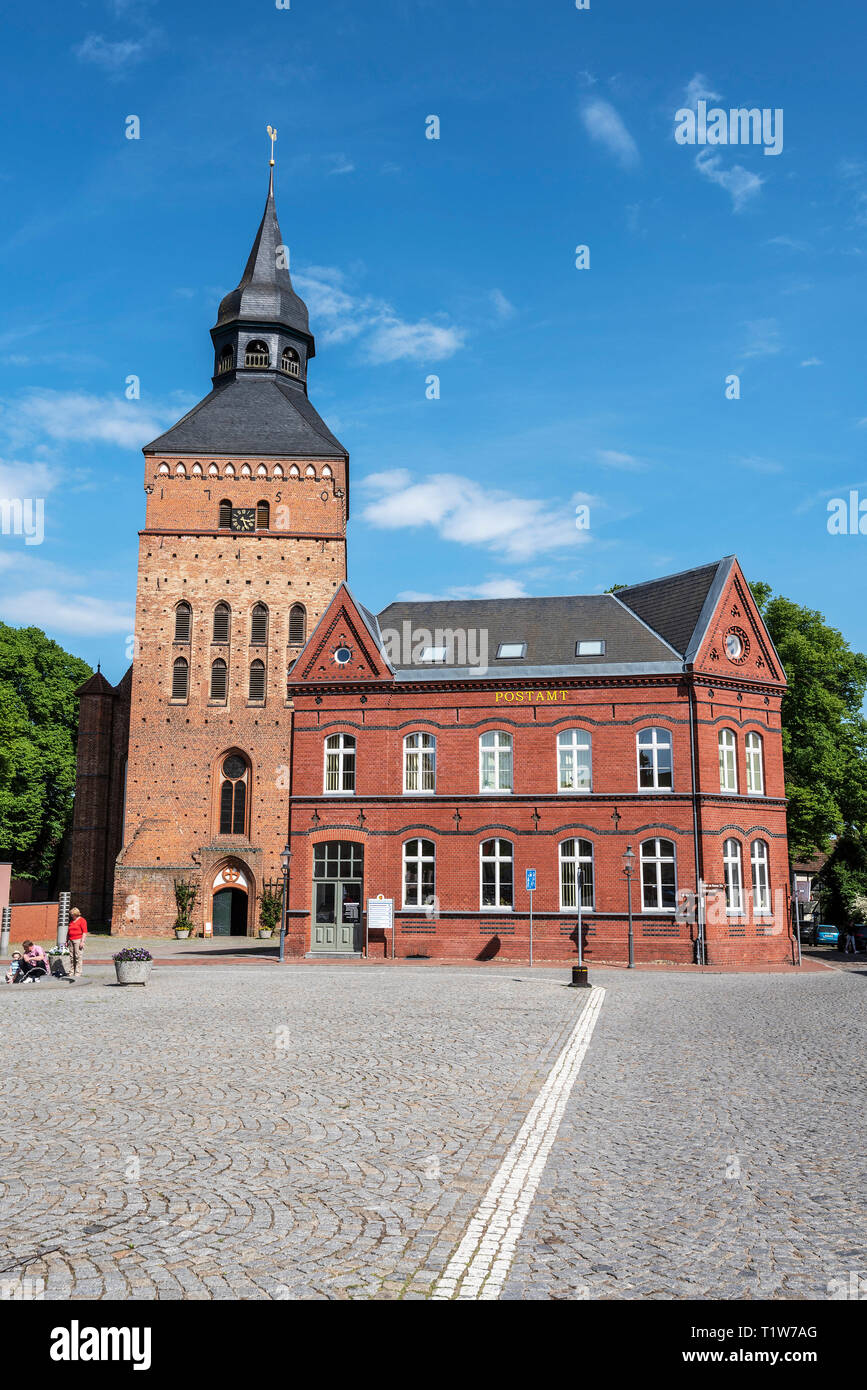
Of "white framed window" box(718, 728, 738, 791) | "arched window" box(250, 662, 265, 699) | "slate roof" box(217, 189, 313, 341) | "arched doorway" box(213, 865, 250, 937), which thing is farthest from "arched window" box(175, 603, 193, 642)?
"white framed window" box(718, 728, 738, 791)

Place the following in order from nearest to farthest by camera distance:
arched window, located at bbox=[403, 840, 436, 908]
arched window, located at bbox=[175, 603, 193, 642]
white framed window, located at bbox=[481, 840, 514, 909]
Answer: white framed window, located at bbox=[481, 840, 514, 909]
arched window, located at bbox=[403, 840, 436, 908]
arched window, located at bbox=[175, 603, 193, 642]

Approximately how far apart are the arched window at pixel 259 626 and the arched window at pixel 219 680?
5.53 ft

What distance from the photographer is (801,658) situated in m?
41.0

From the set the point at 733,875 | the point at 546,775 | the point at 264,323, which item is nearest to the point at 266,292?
the point at 264,323

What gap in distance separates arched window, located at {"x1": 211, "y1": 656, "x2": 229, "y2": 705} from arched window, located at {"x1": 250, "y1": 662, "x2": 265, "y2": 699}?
1122mm

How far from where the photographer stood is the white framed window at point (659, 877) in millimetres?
30047

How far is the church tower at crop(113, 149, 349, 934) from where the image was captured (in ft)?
147

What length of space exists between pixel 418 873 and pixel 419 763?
11.3 feet

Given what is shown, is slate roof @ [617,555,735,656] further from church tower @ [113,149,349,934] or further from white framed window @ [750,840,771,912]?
church tower @ [113,149,349,934]

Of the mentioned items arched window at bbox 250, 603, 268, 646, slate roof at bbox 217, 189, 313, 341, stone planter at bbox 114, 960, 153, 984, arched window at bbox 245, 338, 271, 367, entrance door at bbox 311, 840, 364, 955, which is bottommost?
stone planter at bbox 114, 960, 153, 984

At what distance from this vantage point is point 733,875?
30.8m

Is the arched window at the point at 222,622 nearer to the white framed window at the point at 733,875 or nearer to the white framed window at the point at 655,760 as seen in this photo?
the white framed window at the point at 655,760

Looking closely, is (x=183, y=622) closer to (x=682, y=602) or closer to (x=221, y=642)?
(x=221, y=642)

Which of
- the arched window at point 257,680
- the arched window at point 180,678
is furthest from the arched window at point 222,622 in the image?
the arched window at point 257,680
